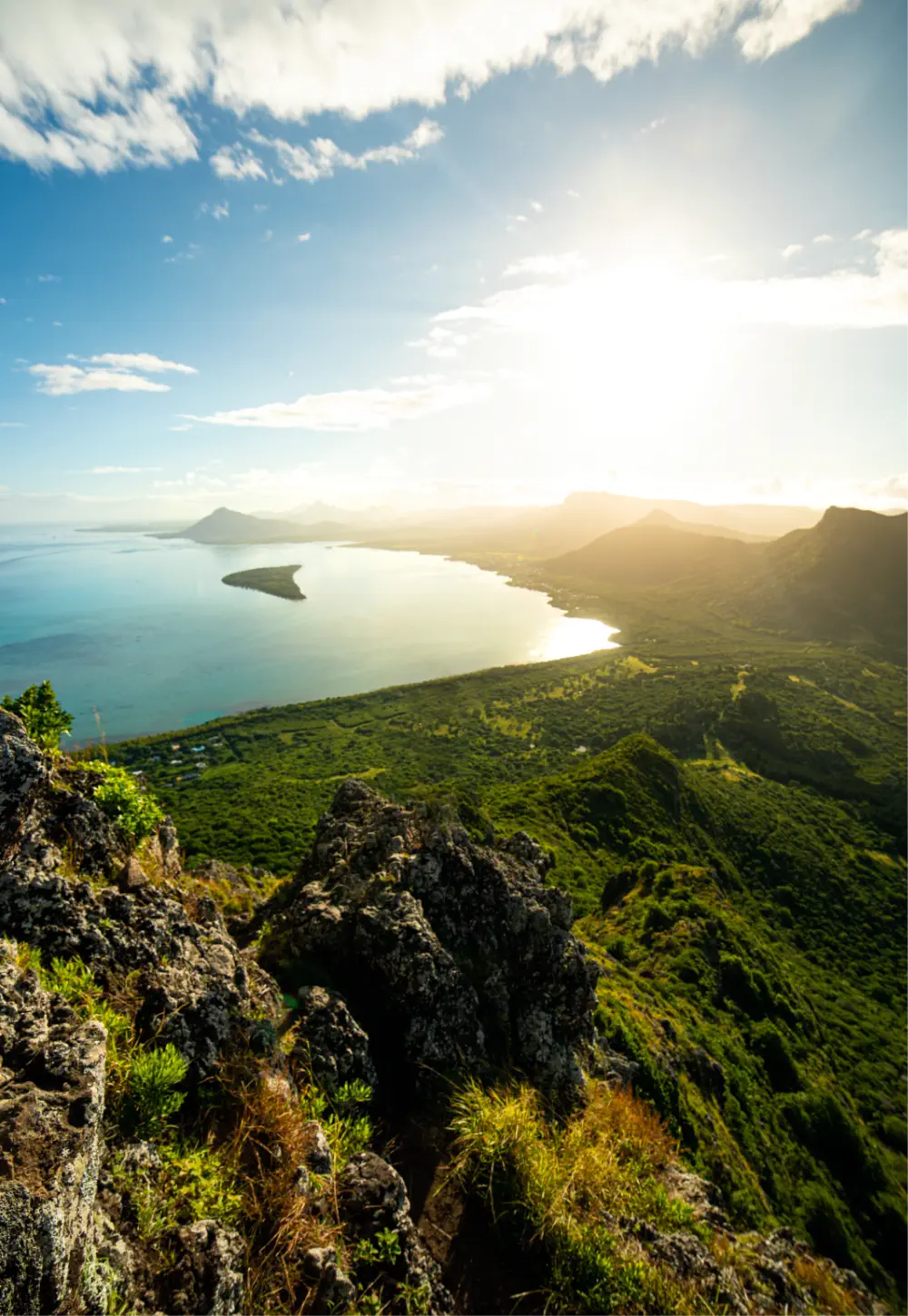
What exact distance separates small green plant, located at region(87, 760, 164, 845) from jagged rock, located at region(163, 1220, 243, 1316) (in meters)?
5.31

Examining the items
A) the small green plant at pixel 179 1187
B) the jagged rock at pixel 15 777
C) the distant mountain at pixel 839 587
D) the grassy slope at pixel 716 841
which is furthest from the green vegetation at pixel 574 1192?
the distant mountain at pixel 839 587

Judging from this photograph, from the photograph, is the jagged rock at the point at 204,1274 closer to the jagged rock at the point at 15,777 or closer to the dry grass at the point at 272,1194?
the dry grass at the point at 272,1194

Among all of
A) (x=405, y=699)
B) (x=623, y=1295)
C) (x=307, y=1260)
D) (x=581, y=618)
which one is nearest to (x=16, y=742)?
(x=307, y=1260)

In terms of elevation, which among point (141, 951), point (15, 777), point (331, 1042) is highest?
point (15, 777)

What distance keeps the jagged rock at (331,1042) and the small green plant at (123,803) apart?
359cm

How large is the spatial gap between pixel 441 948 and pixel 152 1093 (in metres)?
5.86

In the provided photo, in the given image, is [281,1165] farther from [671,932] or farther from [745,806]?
[745,806]

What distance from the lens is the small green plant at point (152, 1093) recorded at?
4.70 meters

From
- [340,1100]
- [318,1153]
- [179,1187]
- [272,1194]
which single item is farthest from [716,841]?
[179,1187]

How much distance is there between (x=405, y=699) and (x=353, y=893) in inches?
4063

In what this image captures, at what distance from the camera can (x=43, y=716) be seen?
795cm

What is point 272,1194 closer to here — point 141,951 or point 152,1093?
point 152,1093

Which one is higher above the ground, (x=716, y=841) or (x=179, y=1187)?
(x=179, y=1187)

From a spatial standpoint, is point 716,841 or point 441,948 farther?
point 716,841
